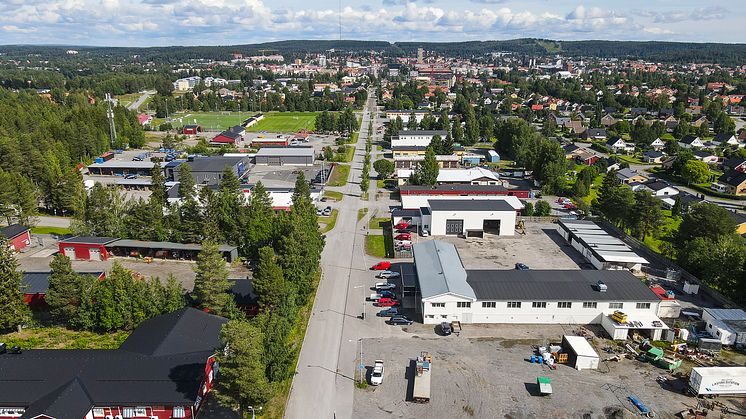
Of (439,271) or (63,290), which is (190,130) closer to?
(63,290)

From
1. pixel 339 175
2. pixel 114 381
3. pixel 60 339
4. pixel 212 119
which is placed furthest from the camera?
pixel 212 119

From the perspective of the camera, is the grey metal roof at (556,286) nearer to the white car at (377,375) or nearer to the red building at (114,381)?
the white car at (377,375)

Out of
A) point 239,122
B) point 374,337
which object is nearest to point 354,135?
point 239,122

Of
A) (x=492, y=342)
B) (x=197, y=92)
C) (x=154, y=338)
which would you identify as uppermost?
(x=197, y=92)

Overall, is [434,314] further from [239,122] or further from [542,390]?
[239,122]

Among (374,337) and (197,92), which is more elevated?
(197,92)

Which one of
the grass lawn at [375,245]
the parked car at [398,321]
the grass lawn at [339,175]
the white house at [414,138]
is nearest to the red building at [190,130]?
the grass lawn at [339,175]

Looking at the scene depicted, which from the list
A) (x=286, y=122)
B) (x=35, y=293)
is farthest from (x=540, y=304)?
(x=286, y=122)
